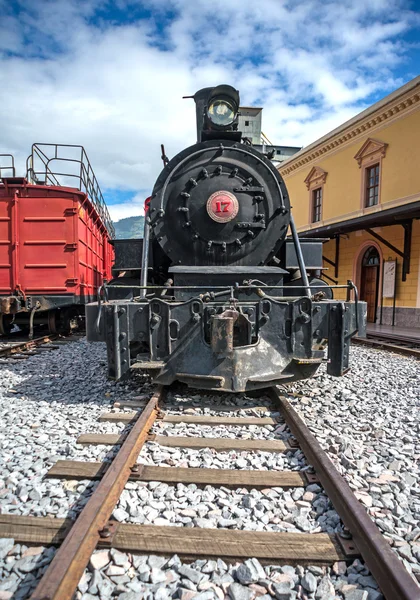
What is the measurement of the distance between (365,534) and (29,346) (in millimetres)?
6944

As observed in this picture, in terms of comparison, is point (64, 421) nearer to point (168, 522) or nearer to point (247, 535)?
point (168, 522)

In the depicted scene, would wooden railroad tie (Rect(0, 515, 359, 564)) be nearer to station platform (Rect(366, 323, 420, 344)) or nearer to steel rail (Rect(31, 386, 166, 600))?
steel rail (Rect(31, 386, 166, 600))

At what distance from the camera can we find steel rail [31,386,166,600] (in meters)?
1.41

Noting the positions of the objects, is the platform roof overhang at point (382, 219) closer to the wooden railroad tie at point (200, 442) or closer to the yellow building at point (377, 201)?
the yellow building at point (377, 201)

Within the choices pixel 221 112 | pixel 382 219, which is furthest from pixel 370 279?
pixel 221 112

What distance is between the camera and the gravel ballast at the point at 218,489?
159cm

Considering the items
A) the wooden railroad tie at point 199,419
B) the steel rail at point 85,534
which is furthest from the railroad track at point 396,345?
the steel rail at point 85,534

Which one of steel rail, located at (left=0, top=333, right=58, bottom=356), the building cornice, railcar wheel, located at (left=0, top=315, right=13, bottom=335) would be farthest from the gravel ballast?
the building cornice

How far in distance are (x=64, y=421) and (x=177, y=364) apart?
1.13m

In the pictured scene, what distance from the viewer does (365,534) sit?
1.74 metres

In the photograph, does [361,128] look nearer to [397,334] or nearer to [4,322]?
[397,334]

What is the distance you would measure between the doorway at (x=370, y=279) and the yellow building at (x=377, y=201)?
40 mm

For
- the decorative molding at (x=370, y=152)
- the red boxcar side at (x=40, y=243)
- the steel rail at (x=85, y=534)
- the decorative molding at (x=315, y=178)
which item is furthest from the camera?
the decorative molding at (x=315, y=178)

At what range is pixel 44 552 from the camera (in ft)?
5.73
